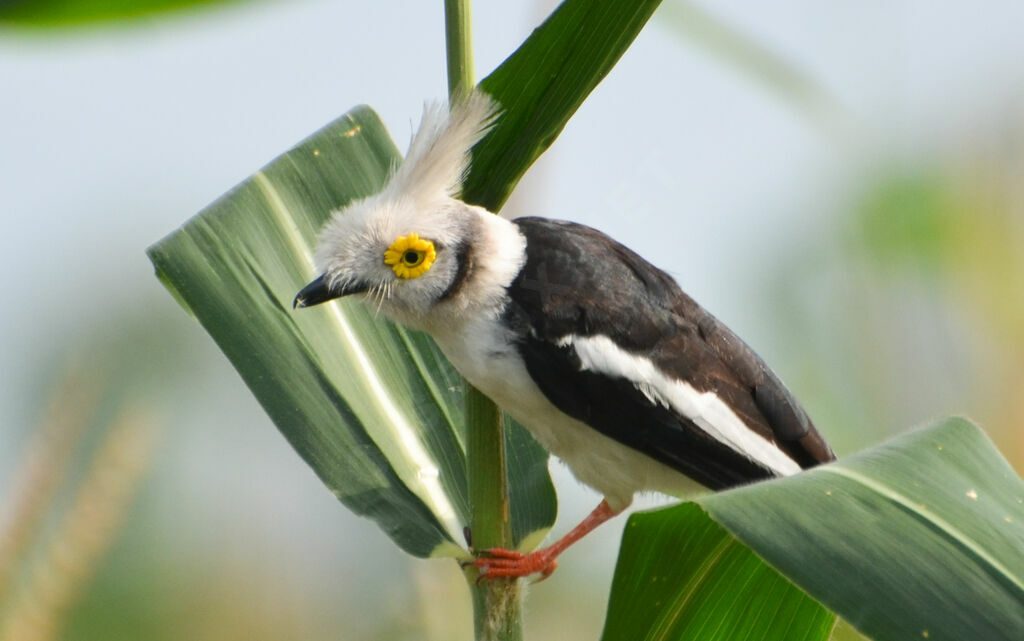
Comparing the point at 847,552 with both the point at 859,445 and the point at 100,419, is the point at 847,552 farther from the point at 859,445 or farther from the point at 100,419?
the point at 100,419

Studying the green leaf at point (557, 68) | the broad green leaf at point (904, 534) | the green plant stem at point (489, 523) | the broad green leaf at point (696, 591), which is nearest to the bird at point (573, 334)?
the green plant stem at point (489, 523)

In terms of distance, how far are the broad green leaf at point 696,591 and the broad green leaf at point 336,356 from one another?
404mm

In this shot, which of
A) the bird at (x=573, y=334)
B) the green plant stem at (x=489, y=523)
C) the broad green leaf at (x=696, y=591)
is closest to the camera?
the broad green leaf at (x=696, y=591)

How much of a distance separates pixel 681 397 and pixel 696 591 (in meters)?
0.61

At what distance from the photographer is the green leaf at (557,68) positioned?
145cm

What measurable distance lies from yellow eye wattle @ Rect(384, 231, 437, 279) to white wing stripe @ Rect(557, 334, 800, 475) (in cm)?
29

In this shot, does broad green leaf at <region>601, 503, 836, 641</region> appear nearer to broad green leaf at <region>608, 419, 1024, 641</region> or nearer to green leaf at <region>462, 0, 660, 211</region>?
broad green leaf at <region>608, 419, 1024, 641</region>

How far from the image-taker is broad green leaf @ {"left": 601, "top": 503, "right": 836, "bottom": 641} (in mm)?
1362

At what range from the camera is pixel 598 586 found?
2680 millimetres

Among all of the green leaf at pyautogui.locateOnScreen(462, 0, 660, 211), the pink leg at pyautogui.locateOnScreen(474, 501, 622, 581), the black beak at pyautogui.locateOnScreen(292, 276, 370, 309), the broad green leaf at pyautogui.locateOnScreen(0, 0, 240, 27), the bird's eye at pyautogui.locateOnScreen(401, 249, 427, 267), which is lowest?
the pink leg at pyautogui.locateOnScreen(474, 501, 622, 581)

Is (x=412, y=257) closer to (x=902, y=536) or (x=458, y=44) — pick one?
(x=458, y=44)

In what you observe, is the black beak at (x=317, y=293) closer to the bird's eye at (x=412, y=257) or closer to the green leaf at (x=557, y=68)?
the bird's eye at (x=412, y=257)

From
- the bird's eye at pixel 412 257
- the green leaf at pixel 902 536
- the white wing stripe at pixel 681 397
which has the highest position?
the green leaf at pixel 902 536

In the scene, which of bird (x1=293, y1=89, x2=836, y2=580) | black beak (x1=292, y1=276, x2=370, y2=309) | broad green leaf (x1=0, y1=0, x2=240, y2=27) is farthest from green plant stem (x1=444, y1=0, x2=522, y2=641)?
broad green leaf (x1=0, y1=0, x2=240, y2=27)
